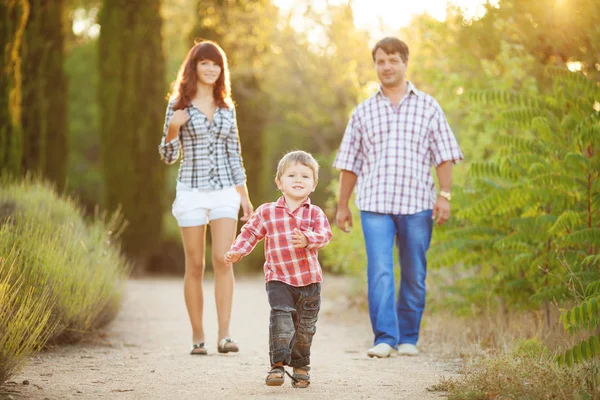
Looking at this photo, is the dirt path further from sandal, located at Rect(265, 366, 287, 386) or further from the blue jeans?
the blue jeans

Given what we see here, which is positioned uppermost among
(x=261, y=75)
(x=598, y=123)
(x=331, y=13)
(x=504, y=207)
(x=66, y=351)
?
(x=331, y=13)

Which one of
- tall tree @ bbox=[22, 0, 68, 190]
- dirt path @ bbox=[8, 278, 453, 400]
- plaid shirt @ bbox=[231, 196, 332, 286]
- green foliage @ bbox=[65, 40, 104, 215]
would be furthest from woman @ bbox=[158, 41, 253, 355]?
green foliage @ bbox=[65, 40, 104, 215]

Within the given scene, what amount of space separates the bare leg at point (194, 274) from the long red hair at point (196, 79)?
1043mm

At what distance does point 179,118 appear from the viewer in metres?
6.46

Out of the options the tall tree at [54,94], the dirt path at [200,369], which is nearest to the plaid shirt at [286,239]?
the dirt path at [200,369]

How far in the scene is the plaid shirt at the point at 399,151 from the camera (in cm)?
653

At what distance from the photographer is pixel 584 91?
603cm

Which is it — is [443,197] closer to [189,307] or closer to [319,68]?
[189,307]

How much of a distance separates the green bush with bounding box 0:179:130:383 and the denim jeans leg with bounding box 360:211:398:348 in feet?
7.78

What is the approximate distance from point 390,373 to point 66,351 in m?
2.63

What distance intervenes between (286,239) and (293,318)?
0.49 m

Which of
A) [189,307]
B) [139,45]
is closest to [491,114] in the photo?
[189,307]

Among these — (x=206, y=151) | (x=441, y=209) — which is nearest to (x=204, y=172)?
(x=206, y=151)

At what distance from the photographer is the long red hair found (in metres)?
6.62
